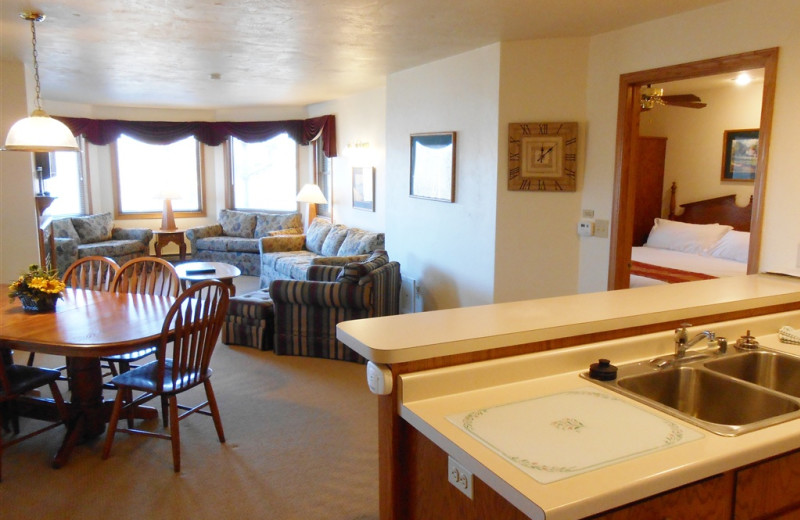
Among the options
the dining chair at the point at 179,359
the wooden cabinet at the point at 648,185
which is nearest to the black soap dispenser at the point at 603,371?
the dining chair at the point at 179,359

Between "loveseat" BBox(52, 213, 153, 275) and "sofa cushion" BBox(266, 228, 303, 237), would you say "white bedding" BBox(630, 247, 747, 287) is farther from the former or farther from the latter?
"loveseat" BBox(52, 213, 153, 275)

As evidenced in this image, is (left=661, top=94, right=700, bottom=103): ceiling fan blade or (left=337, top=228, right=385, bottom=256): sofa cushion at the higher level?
(left=661, top=94, right=700, bottom=103): ceiling fan blade

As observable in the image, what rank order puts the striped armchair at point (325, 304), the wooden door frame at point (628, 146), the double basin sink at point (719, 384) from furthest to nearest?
the striped armchair at point (325, 304) → the wooden door frame at point (628, 146) → the double basin sink at point (719, 384)

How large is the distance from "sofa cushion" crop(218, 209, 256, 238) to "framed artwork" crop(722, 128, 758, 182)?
21.2 feet

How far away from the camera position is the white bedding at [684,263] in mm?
5008

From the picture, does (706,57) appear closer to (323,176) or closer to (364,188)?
(364,188)

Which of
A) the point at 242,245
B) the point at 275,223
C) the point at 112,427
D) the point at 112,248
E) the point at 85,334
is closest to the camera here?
the point at 85,334

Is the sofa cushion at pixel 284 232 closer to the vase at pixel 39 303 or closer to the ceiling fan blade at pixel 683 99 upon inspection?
the vase at pixel 39 303

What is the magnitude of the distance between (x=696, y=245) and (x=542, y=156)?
2948mm

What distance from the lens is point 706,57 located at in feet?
10.7

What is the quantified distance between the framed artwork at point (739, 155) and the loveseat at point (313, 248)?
388cm

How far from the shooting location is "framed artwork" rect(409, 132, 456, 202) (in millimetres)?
4852

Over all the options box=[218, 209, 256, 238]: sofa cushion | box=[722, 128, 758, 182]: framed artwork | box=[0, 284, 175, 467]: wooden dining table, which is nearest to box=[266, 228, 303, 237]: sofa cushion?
box=[218, 209, 256, 238]: sofa cushion

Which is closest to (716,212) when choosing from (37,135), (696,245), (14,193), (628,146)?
(696,245)
